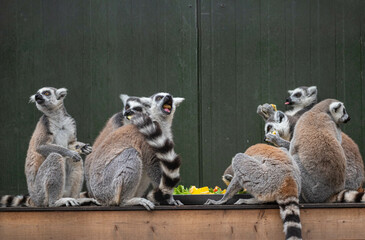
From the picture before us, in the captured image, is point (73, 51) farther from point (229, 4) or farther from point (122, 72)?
point (229, 4)

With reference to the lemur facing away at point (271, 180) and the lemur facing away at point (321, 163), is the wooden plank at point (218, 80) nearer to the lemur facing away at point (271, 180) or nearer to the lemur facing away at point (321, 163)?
the lemur facing away at point (321, 163)

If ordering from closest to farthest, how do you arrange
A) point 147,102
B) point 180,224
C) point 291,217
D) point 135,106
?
point 291,217 < point 180,224 < point 147,102 < point 135,106

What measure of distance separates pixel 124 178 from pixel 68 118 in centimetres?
135

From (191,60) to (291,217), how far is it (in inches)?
165

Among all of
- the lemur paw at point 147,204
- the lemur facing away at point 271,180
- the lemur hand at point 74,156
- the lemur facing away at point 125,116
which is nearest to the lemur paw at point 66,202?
the lemur hand at point 74,156

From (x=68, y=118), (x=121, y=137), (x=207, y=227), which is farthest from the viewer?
(x=68, y=118)

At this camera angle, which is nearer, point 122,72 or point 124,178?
point 124,178

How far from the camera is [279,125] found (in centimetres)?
619

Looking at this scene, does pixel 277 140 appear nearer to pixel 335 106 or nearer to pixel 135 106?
pixel 335 106

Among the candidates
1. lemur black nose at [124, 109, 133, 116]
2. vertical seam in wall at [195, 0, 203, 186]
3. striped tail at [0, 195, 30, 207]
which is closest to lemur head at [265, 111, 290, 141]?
lemur black nose at [124, 109, 133, 116]

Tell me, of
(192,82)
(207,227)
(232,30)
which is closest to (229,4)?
(232,30)

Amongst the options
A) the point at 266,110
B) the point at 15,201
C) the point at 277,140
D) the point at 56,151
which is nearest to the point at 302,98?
the point at 266,110

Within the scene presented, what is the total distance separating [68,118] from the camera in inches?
226

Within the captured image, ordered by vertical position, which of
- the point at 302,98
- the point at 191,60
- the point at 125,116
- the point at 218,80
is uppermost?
the point at 191,60
